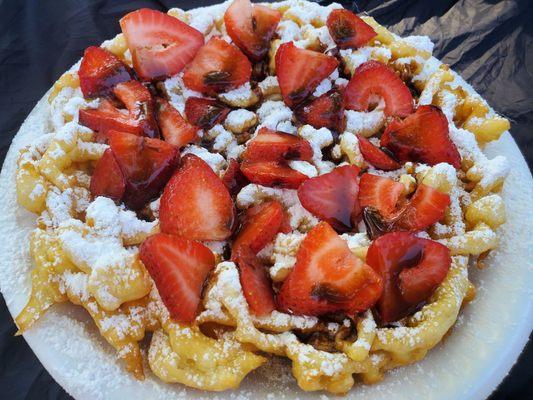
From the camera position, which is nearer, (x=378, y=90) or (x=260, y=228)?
(x=260, y=228)

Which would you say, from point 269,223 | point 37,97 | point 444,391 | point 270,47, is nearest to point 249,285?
point 269,223

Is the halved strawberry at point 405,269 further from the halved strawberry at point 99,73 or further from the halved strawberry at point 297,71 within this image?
the halved strawberry at point 99,73

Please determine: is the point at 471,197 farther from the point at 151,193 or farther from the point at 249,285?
the point at 151,193

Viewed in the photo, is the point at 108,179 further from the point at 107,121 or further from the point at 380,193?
the point at 380,193

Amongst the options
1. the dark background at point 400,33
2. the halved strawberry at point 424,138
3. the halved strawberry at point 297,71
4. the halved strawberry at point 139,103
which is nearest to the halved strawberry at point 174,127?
the halved strawberry at point 139,103

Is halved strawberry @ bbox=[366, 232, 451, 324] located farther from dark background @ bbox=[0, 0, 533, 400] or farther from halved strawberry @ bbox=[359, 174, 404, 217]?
dark background @ bbox=[0, 0, 533, 400]

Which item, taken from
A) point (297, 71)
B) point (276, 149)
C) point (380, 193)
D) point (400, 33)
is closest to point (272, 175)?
point (276, 149)
